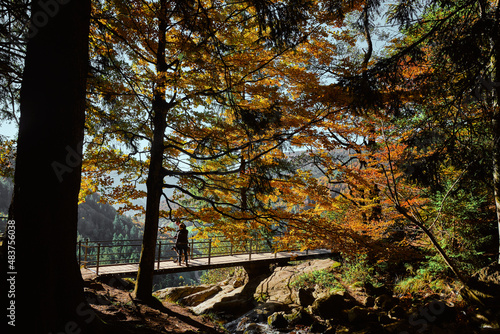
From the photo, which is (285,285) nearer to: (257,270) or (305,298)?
(305,298)

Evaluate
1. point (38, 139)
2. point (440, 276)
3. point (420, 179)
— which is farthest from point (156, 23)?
point (440, 276)

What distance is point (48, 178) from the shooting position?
2.65 metres

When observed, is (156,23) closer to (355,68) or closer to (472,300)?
(355,68)

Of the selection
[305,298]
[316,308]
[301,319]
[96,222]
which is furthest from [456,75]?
[96,222]

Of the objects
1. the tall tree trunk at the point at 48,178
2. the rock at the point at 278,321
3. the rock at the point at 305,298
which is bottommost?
the rock at the point at 278,321

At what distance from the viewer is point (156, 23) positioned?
5.61 metres

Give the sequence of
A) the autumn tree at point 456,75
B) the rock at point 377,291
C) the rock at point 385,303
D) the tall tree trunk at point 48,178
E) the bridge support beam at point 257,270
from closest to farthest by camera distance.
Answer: the tall tree trunk at point 48,178 → the autumn tree at point 456,75 → the rock at point 385,303 → the rock at point 377,291 → the bridge support beam at point 257,270

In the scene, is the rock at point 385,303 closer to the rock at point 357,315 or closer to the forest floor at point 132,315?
the rock at point 357,315

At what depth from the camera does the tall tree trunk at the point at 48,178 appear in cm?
257

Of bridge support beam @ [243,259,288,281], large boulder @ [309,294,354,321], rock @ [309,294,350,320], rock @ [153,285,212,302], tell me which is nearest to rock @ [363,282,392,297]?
large boulder @ [309,294,354,321]

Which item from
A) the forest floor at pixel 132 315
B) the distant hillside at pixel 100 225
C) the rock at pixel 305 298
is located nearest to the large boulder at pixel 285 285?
the rock at pixel 305 298

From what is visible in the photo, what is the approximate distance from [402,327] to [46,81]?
7.76 metres

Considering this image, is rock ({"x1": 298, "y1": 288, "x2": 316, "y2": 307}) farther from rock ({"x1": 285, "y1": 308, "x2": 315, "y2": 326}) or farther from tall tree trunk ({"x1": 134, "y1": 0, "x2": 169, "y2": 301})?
tall tree trunk ({"x1": 134, "y1": 0, "x2": 169, "y2": 301})

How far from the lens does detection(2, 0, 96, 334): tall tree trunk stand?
257cm
